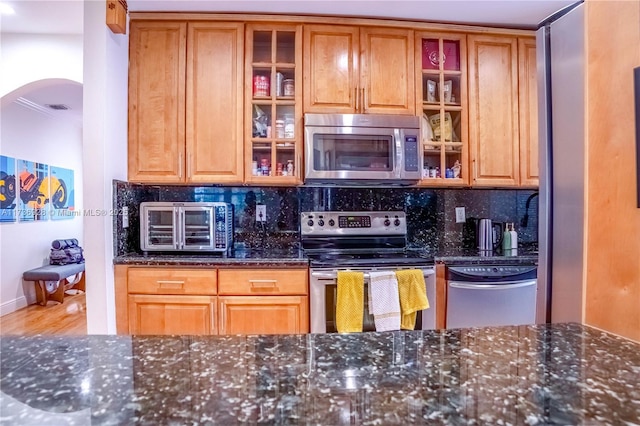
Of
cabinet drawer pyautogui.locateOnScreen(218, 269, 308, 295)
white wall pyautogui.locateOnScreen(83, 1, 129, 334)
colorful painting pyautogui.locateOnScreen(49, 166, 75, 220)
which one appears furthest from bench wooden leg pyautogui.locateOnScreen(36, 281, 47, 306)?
cabinet drawer pyautogui.locateOnScreen(218, 269, 308, 295)

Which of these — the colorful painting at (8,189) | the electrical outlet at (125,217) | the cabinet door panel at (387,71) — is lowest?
the electrical outlet at (125,217)

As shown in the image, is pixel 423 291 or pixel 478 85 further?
pixel 478 85

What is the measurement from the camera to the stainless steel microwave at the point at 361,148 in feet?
7.70

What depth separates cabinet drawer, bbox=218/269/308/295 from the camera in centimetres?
216

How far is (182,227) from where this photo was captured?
2279 millimetres

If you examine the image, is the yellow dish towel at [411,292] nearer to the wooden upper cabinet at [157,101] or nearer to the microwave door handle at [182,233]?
the microwave door handle at [182,233]

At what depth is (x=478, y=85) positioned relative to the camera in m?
2.59

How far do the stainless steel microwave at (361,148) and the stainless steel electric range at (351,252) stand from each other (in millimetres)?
339

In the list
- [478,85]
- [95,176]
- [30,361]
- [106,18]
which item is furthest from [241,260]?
[478,85]

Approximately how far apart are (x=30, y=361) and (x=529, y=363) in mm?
893

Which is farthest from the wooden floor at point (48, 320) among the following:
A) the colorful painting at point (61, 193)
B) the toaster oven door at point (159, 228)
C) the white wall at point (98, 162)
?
the toaster oven door at point (159, 228)

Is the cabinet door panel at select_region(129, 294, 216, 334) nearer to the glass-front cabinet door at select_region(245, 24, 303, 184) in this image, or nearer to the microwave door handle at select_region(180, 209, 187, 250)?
the microwave door handle at select_region(180, 209, 187, 250)

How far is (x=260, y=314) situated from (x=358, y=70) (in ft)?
5.75

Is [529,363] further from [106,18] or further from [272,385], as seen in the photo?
[106,18]
